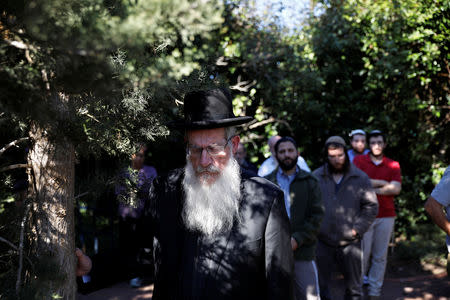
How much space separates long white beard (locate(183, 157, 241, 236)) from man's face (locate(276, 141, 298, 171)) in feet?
8.28

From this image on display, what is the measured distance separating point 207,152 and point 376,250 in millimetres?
4715

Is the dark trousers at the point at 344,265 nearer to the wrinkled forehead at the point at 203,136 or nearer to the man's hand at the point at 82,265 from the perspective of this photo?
the wrinkled forehead at the point at 203,136

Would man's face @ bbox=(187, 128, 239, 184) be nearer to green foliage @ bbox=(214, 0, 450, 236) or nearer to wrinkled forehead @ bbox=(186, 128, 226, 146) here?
wrinkled forehead @ bbox=(186, 128, 226, 146)

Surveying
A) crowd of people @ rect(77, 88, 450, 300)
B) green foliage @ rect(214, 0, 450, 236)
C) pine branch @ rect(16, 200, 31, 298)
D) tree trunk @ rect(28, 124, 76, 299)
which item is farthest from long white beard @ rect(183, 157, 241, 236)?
green foliage @ rect(214, 0, 450, 236)

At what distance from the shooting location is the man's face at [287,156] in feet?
18.4

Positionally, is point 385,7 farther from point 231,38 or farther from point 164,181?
point 164,181

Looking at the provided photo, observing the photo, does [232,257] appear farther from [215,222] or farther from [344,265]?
[344,265]

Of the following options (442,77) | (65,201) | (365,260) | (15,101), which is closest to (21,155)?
(65,201)

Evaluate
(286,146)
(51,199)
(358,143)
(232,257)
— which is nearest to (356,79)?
(358,143)

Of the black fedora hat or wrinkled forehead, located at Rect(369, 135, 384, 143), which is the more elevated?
the black fedora hat

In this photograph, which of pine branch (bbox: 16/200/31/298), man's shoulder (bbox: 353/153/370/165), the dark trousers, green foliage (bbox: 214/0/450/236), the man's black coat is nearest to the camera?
pine branch (bbox: 16/200/31/298)

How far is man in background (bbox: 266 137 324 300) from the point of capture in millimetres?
5199

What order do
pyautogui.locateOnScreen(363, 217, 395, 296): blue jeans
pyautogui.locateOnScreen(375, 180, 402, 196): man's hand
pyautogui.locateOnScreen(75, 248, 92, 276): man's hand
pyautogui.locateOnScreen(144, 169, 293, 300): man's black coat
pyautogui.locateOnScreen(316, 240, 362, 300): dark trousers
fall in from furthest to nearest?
pyautogui.locateOnScreen(375, 180, 402, 196): man's hand, pyautogui.locateOnScreen(363, 217, 395, 296): blue jeans, pyautogui.locateOnScreen(316, 240, 362, 300): dark trousers, pyautogui.locateOnScreen(144, 169, 293, 300): man's black coat, pyautogui.locateOnScreen(75, 248, 92, 276): man's hand

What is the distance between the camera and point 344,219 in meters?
5.97
